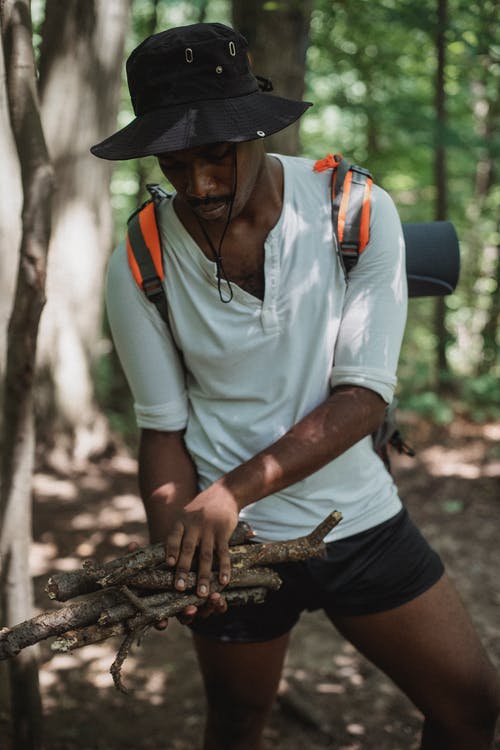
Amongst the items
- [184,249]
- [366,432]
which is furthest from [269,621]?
[184,249]

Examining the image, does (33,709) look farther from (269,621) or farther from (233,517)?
(233,517)

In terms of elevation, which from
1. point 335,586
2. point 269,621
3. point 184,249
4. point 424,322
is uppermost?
point 184,249

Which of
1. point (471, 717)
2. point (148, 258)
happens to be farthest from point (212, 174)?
point (471, 717)

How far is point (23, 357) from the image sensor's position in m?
2.35

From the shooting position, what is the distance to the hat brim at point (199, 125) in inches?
69.5

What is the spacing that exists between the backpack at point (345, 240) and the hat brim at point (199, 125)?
0.27m

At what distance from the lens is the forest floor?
11.6ft

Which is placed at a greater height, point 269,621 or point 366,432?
point 366,432

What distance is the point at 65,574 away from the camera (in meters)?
1.81

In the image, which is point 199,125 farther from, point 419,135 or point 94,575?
point 419,135

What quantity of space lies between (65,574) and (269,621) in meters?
0.75

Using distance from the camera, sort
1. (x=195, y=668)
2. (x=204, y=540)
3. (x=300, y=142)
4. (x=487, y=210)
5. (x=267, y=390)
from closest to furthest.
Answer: (x=204, y=540) < (x=267, y=390) < (x=195, y=668) < (x=300, y=142) < (x=487, y=210)

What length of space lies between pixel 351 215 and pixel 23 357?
112cm

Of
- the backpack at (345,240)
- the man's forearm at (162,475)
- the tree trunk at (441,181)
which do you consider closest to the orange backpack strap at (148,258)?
the backpack at (345,240)
